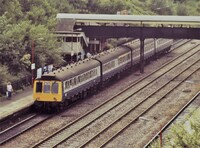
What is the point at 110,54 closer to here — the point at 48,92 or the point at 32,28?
the point at 32,28

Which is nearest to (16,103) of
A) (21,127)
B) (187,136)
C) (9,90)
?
(9,90)

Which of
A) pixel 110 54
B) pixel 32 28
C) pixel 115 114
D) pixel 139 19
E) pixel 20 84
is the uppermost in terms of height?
pixel 139 19

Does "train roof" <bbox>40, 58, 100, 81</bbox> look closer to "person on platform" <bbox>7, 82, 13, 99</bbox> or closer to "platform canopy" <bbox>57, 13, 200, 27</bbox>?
"person on platform" <bbox>7, 82, 13, 99</bbox>

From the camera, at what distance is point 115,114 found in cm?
3669

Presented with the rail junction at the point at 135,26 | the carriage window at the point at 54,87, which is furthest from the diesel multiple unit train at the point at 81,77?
the rail junction at the point at 135,26

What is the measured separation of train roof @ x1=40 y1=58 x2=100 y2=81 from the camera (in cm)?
3672

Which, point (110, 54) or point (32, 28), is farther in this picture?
point (110, 54)

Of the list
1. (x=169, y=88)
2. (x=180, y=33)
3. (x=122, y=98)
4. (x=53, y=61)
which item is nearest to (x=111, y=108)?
(x=122, y=98)

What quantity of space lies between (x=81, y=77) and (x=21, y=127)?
8368 millimetres

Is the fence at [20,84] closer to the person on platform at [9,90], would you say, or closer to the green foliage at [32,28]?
the green foliage at [32,28]

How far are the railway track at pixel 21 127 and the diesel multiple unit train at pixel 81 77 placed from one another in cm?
145

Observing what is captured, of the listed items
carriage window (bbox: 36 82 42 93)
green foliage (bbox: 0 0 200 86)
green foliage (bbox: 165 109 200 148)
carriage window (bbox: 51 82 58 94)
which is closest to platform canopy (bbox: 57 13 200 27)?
green foliage (bbox: 0 0 200 86)

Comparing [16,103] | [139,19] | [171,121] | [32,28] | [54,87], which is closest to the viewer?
[171,121]

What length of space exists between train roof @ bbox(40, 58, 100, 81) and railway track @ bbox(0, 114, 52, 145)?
2824 mm
